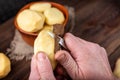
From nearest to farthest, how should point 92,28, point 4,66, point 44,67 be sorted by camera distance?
point 44,67
point 4,66
point 92,28

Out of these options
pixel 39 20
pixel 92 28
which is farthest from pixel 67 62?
pixel 92 28

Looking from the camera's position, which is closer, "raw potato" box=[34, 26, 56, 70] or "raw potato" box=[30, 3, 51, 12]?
"raw potato" box=[34, 26, 56, 70]

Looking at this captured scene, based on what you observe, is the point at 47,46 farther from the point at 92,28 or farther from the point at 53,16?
the point at 92,28

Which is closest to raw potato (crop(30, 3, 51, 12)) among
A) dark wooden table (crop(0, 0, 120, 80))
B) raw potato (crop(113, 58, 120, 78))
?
dark wooden table (crop(0, 0, 120, 80))

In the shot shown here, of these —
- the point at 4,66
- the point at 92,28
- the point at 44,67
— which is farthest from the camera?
the point at 92,28

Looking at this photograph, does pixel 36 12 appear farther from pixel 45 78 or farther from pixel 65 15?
pixel 45 78

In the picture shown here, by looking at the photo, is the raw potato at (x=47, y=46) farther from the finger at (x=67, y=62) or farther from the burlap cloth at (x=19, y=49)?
the burlap cloth at (x=19, y=49)

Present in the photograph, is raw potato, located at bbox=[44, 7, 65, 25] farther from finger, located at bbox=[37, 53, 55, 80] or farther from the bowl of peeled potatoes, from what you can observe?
finger, located at bbox=[37, 53, 55, 80]
